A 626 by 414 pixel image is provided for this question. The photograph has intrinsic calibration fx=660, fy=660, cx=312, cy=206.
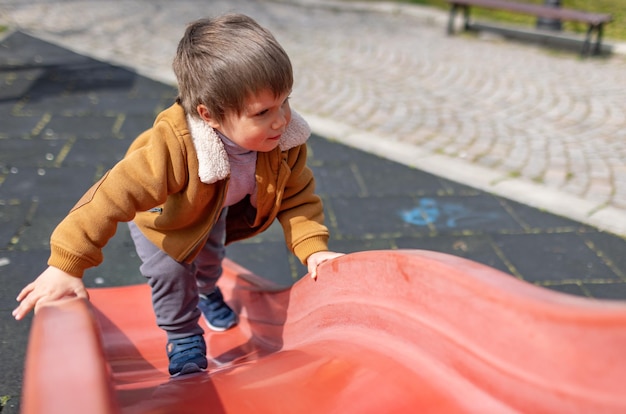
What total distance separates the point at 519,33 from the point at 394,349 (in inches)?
324

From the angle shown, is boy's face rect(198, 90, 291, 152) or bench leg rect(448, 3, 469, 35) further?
bench leg rect(448, 3, 469, 35)

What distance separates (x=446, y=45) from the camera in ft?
27.8

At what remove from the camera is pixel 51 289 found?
1637mm

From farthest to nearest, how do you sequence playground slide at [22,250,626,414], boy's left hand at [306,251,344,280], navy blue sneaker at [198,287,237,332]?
navy blue sneaker at [198,287,237,332]
boy's left hand at [306,251,344,280]
playground slide at [22,250,626,414]

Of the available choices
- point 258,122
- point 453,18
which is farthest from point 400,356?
point 453,18

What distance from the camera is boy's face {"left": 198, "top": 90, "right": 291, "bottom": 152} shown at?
1.75 m

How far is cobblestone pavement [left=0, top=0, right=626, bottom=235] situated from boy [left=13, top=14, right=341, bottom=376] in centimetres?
226

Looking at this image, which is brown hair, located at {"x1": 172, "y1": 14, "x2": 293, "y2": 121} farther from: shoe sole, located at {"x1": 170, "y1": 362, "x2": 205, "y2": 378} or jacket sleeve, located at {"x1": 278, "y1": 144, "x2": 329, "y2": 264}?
shoe sole, located at {"x1": 170, "y1": 362, "x2": 205, "y2": 378}

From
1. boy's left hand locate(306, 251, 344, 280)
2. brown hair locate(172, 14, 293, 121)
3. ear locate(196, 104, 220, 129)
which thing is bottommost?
boy's left hand locate(306, 251, 344, 280)

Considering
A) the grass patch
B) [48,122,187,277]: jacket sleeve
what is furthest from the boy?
the grass patch

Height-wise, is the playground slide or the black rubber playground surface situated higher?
the playground slide

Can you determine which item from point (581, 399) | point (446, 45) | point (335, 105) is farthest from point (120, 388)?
point (446, 45)

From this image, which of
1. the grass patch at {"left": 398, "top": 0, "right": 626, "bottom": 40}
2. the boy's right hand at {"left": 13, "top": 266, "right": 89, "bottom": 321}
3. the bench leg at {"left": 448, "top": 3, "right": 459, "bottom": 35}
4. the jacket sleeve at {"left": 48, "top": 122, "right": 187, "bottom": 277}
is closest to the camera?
the boy's right hand at {"left": 13, "top": 266, "right": 89, "bottom": 321}

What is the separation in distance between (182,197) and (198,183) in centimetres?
8
